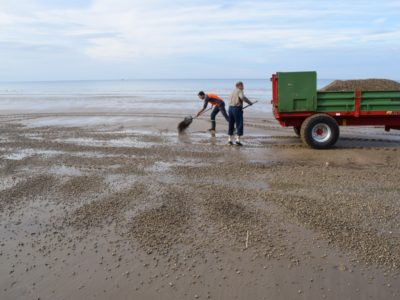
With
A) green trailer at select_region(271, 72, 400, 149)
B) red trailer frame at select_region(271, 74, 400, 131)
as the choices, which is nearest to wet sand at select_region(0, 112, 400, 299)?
green trailer at select_region(271, 72, 400, 149)

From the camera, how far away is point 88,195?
620 centimetres

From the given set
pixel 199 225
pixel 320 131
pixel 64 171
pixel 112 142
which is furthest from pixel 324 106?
pixel 64 171

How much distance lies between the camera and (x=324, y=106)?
10023mm

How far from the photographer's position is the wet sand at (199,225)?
12.2 ft

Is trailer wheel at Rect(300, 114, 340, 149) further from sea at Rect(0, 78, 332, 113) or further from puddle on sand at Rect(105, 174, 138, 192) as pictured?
sea at Rect(0, 78, 332, 113)

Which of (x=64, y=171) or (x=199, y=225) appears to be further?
(x=64, y=171)

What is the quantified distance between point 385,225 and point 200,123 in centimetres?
1080

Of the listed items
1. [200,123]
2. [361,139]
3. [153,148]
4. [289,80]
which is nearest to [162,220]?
[153,148]

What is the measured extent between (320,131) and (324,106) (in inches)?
25.2

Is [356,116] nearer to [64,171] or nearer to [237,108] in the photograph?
[237,108]

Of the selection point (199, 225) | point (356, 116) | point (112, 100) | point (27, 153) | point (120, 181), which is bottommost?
point (199, 225)

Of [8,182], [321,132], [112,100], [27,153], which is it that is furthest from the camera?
[112,100]

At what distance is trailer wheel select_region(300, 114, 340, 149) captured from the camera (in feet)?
32.3

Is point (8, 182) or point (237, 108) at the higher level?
point (237, 108)
